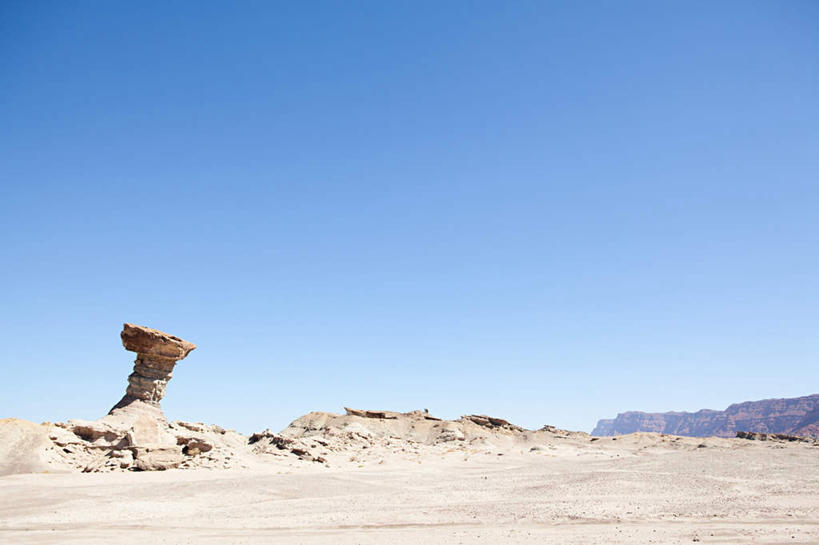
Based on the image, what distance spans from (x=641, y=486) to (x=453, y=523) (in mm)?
8310

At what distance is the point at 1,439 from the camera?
19844mm

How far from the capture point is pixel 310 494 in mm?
14953

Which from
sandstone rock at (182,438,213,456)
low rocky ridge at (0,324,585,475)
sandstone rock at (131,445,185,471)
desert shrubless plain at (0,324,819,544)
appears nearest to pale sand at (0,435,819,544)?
desert shrubless plain at (0,324,819,544)

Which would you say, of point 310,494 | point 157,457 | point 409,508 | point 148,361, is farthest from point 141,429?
point 409,508

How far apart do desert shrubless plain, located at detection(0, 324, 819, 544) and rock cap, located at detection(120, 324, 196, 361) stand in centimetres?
6

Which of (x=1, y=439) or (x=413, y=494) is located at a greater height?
(x=1, y=439)

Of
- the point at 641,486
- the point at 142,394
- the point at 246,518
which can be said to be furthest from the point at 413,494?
the point at 142,394

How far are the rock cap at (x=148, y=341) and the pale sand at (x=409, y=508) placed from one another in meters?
9.45

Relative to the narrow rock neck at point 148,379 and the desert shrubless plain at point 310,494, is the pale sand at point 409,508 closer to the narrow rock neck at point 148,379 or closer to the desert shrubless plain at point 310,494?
the desert shrubless plain at point 310,494

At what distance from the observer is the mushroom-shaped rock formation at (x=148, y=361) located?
26516mm

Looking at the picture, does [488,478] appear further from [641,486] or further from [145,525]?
[145,525]

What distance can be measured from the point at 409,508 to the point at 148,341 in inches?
802

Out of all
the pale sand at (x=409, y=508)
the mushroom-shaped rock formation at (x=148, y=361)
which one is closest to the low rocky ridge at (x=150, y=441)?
the mushroom-shaped rock formation at (x=148, y=361)

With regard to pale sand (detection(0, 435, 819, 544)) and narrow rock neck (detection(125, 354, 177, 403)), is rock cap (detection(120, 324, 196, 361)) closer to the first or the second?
narrow rock neck (detection(125, 354, 177, 403))
